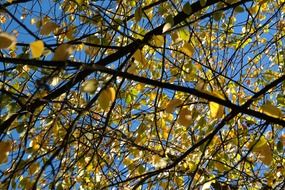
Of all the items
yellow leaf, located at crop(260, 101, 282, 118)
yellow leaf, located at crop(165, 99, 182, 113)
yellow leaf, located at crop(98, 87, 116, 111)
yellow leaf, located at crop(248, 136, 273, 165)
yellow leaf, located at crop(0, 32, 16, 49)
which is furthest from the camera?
yellow leaf, located at crop(248, 136, 273, 165)

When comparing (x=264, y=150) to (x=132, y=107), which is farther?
(x=132, y=107)

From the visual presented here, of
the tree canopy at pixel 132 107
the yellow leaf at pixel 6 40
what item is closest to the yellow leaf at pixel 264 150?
the tree canopy at pixel 132 107

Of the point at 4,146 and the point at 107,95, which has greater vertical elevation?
the point at 107,95

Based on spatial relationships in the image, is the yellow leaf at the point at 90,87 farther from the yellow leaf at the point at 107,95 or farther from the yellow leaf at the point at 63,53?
the yellow leaf at the point at 107,95

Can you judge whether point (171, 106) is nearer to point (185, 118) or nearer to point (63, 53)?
point (185, 118)

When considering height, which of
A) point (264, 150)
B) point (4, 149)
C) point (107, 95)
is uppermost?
point (264, 150)

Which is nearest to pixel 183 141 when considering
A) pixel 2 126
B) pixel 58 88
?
pixel 58 88

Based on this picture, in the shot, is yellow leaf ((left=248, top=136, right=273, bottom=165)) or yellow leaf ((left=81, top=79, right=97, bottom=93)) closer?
yellow leaf ((left=81, top=79, right=97, bottom=93))

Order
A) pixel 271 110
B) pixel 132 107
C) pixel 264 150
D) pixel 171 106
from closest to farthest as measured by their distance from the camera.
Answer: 1. pixel 271 110
2. pixel 171 106
3. pixel 264 150
4. pixel 132 107

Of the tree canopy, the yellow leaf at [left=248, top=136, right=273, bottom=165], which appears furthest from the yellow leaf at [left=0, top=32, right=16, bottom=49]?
the yellow leaf at [left=248, top=136, right=273, bottom=165]

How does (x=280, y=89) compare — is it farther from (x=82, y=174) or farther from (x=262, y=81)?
(x=82, y=174)

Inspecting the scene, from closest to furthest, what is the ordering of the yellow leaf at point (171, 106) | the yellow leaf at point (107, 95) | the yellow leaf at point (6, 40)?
the yellow leaf at point (6, 40), the yellow leaf at point (107, 95), the yellow leaf at point (171, 106)

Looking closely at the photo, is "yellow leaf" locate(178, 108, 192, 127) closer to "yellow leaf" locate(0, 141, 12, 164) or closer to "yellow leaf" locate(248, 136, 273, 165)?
"yellow leaf" locate(248, 136, 273, 165)

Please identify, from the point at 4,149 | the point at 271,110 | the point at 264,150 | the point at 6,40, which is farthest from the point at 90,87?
the point at 264,150
